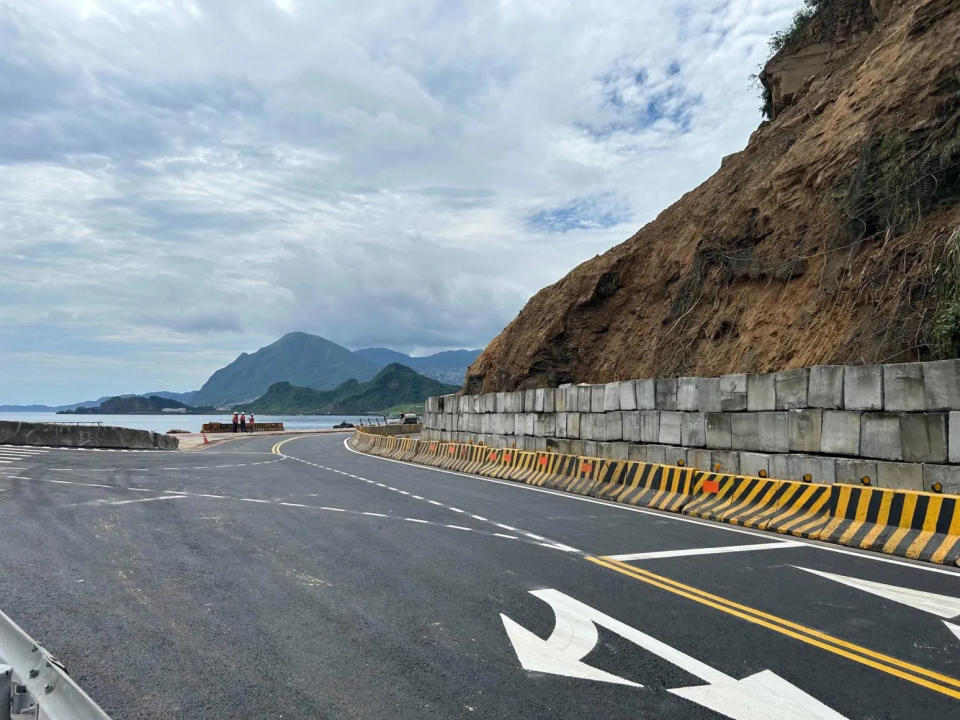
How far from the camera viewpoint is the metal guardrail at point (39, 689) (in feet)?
9.96

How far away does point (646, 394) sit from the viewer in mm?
16641

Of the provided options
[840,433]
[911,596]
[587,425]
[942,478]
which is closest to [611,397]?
[587,425]

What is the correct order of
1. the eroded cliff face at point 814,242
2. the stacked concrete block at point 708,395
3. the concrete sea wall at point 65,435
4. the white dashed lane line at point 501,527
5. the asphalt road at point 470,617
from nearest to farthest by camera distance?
the asphalt road at point 470,617 → the white dashed lane line at point 501,527 → the eroded cliff face at point 814,242 → the stacked concrete block at point 708,395 → the concrete sea wall at point 65,435

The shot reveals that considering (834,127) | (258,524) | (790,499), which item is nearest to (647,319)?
(834,127)

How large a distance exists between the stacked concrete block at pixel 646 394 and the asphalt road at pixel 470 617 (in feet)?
19.1

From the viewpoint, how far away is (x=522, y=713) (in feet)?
13.4

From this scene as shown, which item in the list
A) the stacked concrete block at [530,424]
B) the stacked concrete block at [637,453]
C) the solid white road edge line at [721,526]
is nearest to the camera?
the solid white road edge line at [721,526]

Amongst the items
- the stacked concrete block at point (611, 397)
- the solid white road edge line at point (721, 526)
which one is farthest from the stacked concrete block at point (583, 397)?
the solid white road edge line at point (721, 526)

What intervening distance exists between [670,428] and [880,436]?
214 inches

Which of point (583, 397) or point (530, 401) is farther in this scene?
point (530, 401)

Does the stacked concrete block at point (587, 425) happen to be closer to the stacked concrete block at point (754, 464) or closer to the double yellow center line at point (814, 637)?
the stacked concrete block at point (754, 464)

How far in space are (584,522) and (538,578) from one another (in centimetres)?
392

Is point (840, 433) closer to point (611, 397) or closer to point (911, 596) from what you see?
point (911, 596)

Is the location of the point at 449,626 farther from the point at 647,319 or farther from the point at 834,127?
the point at 647,319
